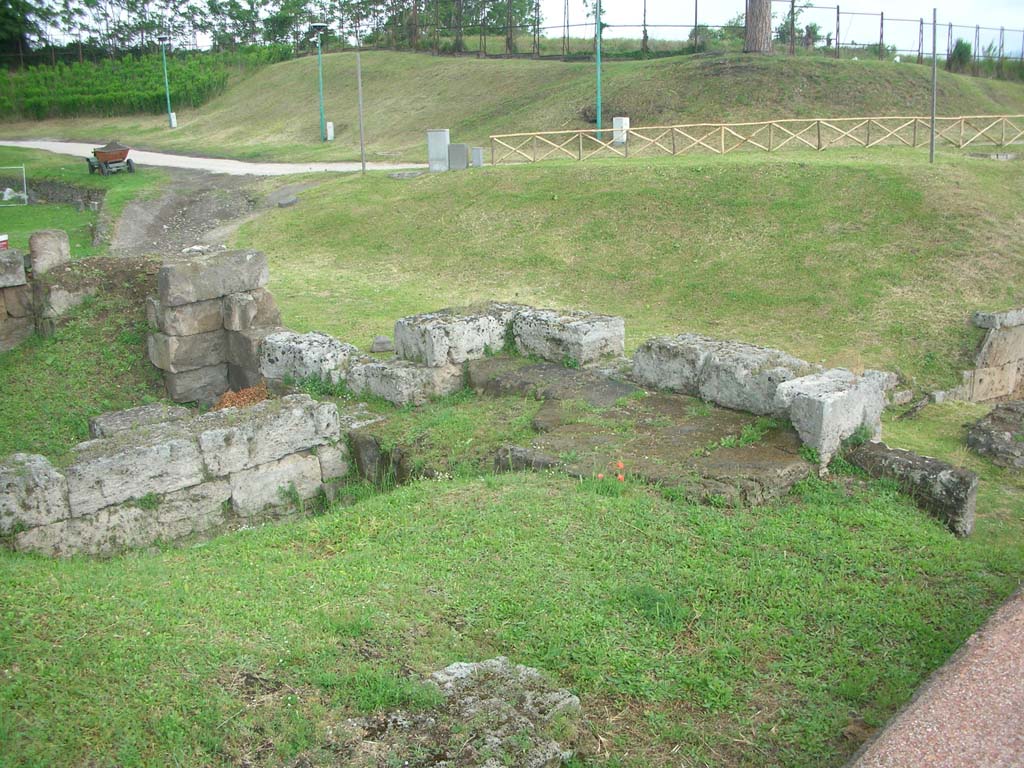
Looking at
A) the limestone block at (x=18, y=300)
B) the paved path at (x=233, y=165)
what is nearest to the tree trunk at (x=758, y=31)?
the paved path at (x=233, y=165)

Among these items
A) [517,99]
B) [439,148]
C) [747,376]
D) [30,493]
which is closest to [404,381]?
[747,376]

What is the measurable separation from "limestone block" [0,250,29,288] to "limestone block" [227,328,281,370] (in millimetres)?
3347

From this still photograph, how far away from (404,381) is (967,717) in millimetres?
6577

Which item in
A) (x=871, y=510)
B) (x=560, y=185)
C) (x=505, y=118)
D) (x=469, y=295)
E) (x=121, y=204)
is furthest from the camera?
(x=505, y=118)

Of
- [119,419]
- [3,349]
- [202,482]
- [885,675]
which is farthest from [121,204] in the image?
[885,675]

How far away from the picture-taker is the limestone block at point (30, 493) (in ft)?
22.7

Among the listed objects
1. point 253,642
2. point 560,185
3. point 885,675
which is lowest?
point 885,675

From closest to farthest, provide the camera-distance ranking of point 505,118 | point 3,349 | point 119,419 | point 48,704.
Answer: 1. point 48,704
2. point 119,419
3. point 3,349
4. point 505,118

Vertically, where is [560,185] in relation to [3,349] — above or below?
above

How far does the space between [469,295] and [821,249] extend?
682cm

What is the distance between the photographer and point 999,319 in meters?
14.8

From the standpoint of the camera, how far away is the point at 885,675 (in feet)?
16.0

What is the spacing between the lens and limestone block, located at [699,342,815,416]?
809 cm

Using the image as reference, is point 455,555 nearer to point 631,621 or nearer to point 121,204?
→ point 631,621
